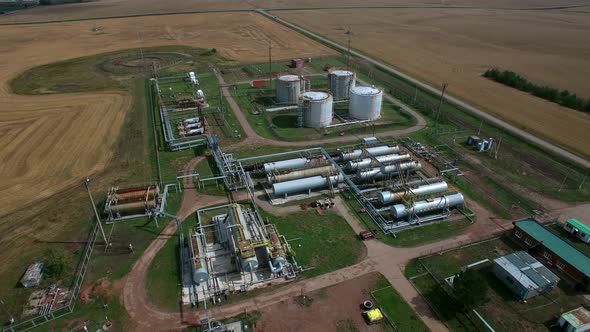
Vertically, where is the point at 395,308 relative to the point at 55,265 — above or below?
below

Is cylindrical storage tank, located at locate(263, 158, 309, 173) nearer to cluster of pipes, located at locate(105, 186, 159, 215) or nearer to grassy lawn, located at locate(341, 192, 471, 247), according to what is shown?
grassy lawn, located at locate(341, 192, 471, 247)

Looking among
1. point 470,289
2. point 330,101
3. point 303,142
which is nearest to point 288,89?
point 330,101

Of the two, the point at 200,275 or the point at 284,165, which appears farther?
the point at 284,165

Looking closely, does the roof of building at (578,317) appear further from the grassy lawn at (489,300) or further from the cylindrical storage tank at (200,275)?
the cylindrical storage tank at (200,275)

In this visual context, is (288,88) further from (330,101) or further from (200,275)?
(200,275)

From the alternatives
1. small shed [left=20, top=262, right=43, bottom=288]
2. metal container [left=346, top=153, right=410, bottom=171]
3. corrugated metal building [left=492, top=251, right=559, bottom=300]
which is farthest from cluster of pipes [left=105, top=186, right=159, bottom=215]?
corrugated metal building [left=492, top=251, right=559, bottom=300]

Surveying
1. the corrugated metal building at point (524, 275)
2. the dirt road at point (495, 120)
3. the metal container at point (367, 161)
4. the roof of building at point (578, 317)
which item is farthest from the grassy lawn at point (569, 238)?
the metal container at point (367, 161)
